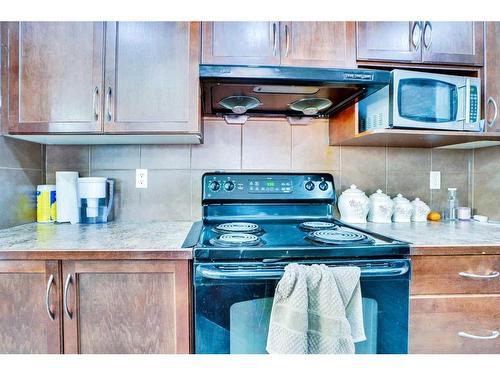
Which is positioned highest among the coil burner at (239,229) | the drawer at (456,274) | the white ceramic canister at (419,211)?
the white ceramic canister at (419,211)

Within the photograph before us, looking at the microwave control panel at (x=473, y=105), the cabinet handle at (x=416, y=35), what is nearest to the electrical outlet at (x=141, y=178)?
the cabinet handle at (x=416, y=35)

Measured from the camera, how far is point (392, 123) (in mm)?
1296

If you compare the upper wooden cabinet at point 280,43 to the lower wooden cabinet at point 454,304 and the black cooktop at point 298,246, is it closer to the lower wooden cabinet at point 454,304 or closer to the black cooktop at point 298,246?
the black cooktop at point 298,246

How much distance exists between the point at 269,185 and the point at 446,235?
0.85 m

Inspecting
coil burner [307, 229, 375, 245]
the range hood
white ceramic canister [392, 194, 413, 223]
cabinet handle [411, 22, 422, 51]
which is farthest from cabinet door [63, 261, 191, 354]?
cabinet handle [411, 22, 422, 51]

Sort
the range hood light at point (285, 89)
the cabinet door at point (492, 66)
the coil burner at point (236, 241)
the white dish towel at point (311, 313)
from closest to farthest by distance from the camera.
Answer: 1. the white dish towel at point (311, 313)
2. the coil burner at point (236, 241)
3. the range hood light at point (285, 89)
4. the cabinet door at point (492, 66)

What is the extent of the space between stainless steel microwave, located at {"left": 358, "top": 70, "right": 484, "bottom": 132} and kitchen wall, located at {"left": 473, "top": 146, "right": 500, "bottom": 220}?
0.39 metres

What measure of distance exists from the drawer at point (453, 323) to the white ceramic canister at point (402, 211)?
0.59m

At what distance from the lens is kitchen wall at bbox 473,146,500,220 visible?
1.59 meters

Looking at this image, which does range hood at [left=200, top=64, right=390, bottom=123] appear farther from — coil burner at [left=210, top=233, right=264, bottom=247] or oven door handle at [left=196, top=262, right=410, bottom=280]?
oven door handle at [left=196, top=262, right=410, bottom=280]

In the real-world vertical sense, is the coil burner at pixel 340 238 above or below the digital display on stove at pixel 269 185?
below

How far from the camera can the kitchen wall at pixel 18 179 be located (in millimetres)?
1363

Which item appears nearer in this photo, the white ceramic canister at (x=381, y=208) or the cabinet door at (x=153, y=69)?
the cabinet door at (x=153, y=69)

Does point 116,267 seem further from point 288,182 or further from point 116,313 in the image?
point 288,182
